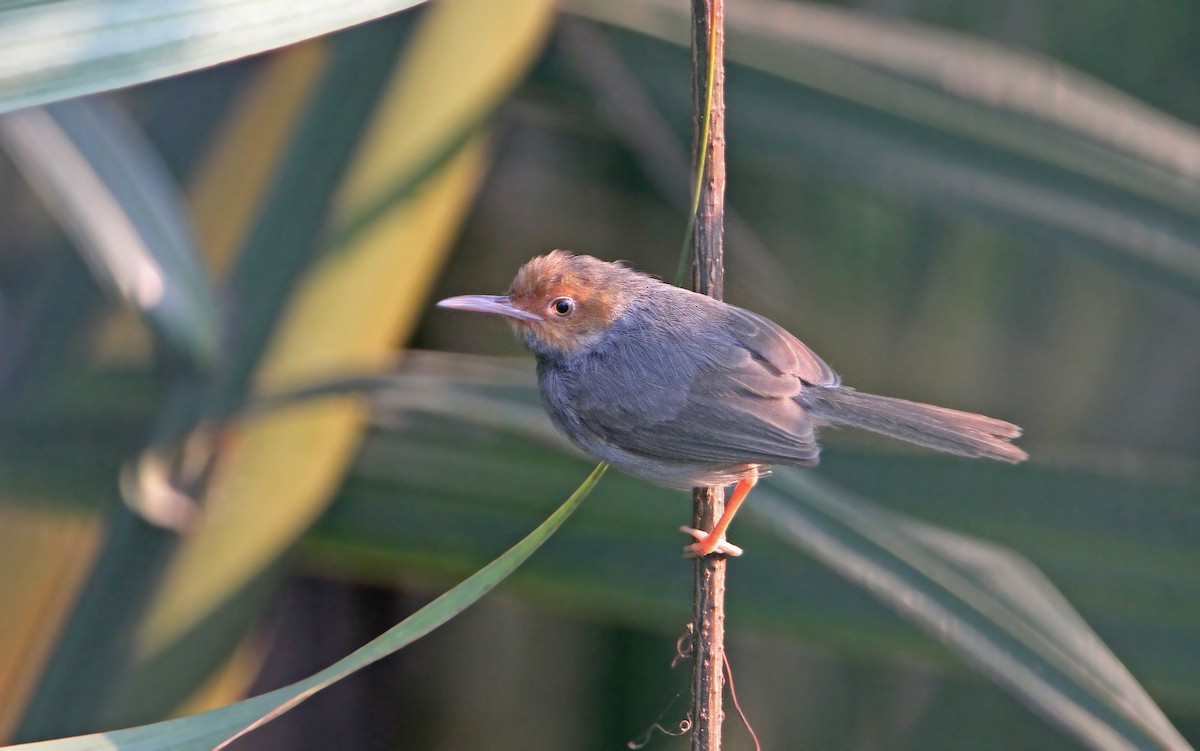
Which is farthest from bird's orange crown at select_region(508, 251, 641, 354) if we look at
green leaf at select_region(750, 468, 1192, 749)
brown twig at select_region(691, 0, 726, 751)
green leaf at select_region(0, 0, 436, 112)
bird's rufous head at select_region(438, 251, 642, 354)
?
green leaf at select_region(0, 0, 436, 112)

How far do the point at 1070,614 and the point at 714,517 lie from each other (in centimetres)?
63

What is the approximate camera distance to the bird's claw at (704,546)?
1625mm

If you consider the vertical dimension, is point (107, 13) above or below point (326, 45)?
below

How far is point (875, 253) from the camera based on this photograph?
7.72ft

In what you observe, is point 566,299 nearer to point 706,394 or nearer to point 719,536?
point 706,394

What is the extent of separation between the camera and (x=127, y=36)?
87 cm

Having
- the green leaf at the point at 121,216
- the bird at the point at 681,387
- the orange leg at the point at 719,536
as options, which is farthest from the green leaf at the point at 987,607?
the green leaf at the point at 121,216

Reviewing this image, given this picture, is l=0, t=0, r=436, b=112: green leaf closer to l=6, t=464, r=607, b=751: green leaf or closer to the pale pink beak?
l=6, t=464, r=607, b=751: green leaf

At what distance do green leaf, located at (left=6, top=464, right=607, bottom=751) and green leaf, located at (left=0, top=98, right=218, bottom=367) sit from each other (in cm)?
77

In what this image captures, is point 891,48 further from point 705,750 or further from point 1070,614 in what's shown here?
point 705,750

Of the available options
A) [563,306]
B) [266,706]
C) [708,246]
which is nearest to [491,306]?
[563,306]

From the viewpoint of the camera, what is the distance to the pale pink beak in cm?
183

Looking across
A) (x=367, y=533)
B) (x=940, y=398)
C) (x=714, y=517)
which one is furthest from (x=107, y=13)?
(x=940, y=398)

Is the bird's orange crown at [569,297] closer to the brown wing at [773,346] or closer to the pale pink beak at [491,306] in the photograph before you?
the pale pink beak at [491,306]
